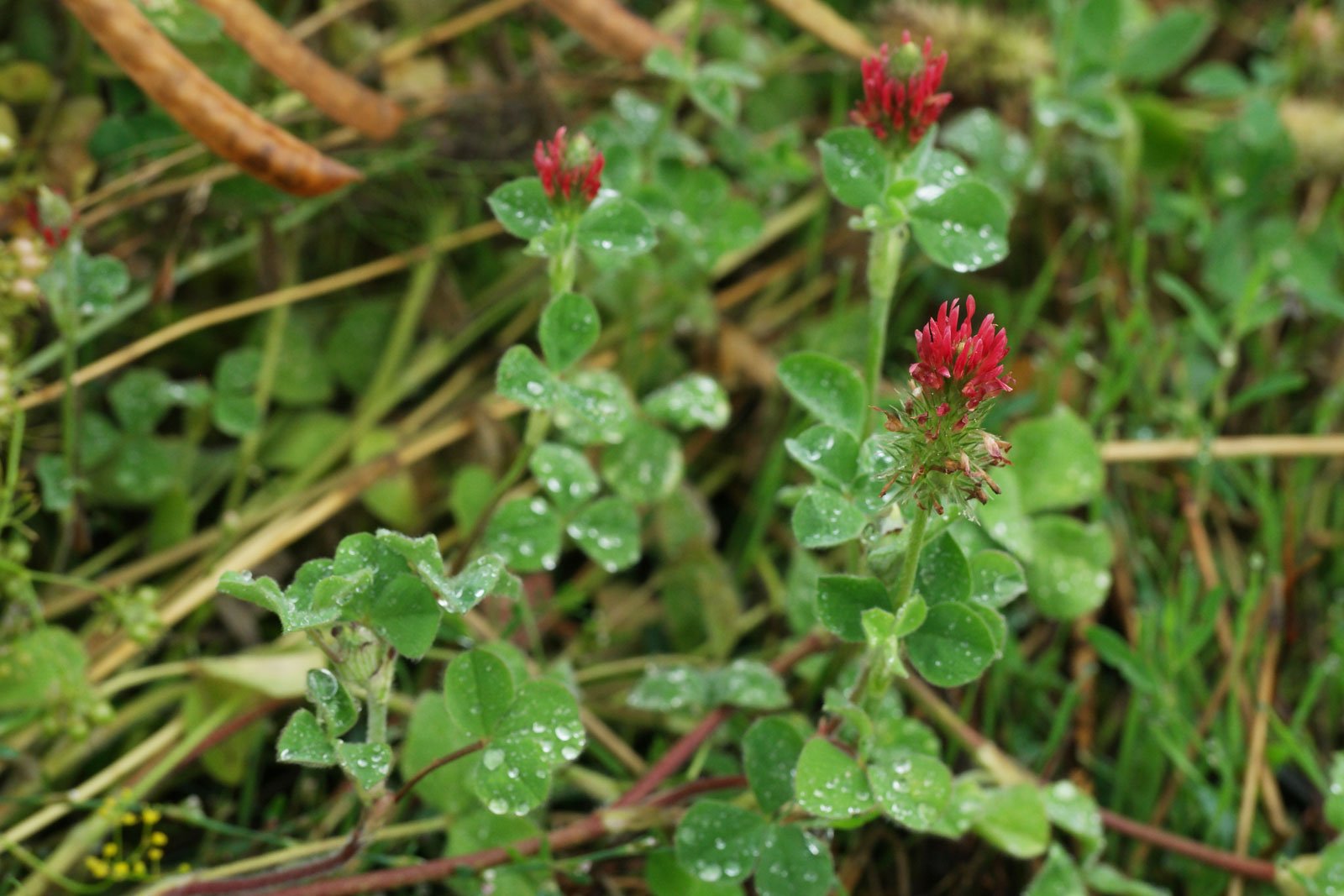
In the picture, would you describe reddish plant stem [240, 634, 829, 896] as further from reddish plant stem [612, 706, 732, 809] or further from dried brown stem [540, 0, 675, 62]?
dried brown stem [540, 0, 675, 62]

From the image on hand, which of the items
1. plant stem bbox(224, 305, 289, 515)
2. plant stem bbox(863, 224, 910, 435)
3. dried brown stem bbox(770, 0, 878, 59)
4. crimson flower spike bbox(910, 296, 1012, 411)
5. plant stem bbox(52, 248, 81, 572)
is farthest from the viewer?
dried brown stem bbox(770, 0, 878, 59)

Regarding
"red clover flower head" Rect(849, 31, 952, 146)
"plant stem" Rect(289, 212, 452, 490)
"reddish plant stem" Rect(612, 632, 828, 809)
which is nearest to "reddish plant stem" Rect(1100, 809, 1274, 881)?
"reddish plant stem" Rect(612, 632, 828, 809)

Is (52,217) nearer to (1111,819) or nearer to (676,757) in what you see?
(676,757)

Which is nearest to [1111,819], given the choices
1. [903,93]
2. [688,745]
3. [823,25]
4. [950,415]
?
[688,745]

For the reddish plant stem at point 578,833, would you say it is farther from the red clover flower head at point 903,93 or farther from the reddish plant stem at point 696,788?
the red clover flower head at point 903,93

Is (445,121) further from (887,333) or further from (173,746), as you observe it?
(173,746)

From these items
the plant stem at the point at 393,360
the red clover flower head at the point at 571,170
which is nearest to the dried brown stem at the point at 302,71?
the plant stem at the point at 393,360
